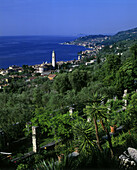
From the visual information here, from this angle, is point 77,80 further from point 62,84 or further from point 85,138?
point 85,138

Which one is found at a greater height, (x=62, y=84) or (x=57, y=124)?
(x=57, y=124)

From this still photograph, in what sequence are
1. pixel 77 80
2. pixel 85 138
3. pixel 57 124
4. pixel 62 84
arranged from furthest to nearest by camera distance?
pixel 77 80 → pixel 62 84 → pixel 57 124 → pixel 85 138

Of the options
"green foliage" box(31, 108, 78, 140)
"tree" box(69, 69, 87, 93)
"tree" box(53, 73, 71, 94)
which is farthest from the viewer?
"tree" box(69, 69, 87, 93)

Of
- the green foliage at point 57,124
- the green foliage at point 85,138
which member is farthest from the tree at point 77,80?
the green foliage at point 85,138

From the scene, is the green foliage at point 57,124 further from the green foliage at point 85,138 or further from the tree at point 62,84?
the tree at point 62,84

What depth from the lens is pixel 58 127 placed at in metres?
6.29

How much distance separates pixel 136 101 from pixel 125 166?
4372mm

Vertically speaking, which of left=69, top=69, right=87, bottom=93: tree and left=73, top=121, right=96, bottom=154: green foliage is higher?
left=73, top=121, right=96, bottom=154: green foliage

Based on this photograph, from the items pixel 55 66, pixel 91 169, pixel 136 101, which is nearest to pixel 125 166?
pixel 91 169

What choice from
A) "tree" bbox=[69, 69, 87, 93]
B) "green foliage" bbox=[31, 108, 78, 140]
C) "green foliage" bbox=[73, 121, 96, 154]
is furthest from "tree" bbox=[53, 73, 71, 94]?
"green foliage" bbox=[73, 121, 96, 154]

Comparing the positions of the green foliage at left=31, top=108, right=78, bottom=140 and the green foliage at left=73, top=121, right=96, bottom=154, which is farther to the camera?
the green foliage at left=31, top=108, right=78, bottom=140

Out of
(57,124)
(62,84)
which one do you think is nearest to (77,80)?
(62,84)

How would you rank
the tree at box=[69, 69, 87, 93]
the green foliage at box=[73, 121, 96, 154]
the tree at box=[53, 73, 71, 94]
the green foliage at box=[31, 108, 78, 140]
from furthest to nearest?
1. the tree at box=[69, 69, 87, 93]
2. the tree at box=[53, 73, 71, 94]
3. the green foliage at box=[31, 108, 78, 140]
4. the green foliage at box=[73, 121, 96, 154]

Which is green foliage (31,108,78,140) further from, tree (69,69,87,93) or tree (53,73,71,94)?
tree (69,69,87,93)
